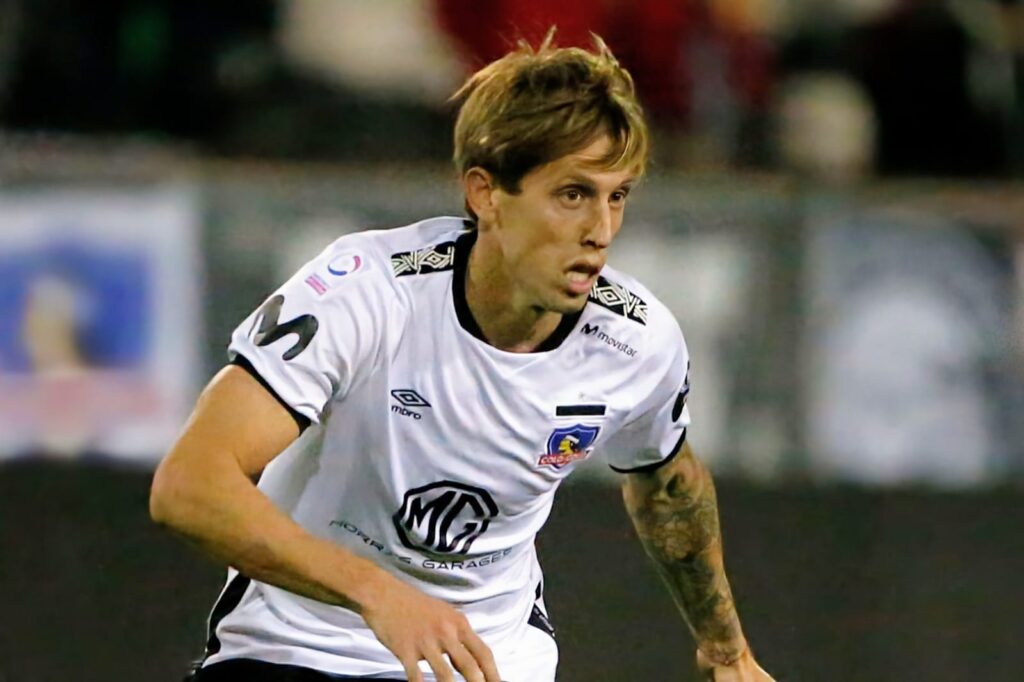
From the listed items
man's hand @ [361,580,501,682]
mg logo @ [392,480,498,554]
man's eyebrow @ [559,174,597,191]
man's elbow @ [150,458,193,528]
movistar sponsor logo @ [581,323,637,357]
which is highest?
man's eyebrow @ [559,174,597,191]

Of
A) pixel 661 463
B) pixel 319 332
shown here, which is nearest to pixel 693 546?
pixel 661 463

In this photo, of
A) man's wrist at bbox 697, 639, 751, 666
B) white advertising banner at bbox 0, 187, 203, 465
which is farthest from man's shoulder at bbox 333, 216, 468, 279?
white advertising banner at bbox 0, 187, 203, 465

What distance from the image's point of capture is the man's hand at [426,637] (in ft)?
9.33

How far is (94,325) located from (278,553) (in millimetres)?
3479

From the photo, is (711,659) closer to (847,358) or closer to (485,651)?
(485,651)

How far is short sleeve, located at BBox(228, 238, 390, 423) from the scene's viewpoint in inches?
126

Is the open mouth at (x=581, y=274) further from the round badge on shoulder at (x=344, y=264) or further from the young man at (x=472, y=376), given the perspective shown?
the round badge on shoulder at (x=344, y=264)

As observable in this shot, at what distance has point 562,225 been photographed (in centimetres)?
343

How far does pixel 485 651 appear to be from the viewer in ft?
9.42

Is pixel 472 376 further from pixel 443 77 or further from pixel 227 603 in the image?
pixel 443 77

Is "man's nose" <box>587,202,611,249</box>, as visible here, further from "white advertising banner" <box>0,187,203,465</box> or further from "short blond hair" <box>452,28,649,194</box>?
"white advertising banner" <box>0,187,203,465</box>

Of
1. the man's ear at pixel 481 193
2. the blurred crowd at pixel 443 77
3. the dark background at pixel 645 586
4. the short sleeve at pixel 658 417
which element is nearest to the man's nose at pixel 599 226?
the man's ear at pixel 481 193

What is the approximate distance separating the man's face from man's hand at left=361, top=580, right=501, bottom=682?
0.80 m

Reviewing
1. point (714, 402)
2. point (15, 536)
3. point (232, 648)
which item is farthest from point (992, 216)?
point (232, 648)
